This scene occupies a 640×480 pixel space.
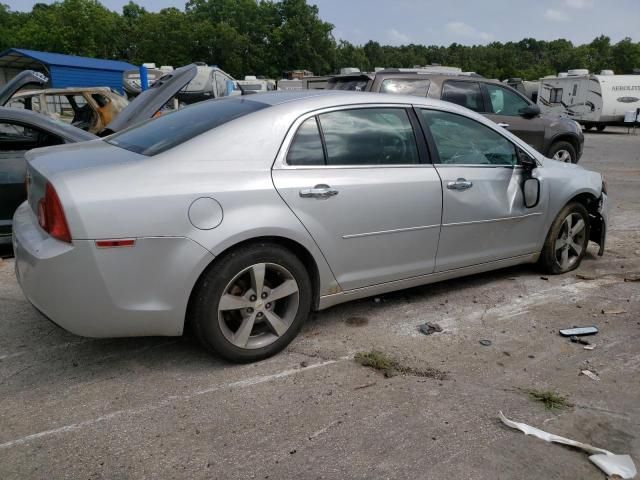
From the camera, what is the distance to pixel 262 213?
3.00 metres

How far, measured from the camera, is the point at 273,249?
122 inches

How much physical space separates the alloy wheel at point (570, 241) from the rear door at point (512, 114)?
3.89m

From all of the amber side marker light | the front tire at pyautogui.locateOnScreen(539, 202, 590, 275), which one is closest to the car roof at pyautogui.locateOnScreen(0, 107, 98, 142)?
the amber side marker light

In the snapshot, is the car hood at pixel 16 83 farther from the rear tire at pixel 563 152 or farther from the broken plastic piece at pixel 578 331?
the rear tire at pixel 563 152

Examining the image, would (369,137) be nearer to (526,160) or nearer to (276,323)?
(276,323)

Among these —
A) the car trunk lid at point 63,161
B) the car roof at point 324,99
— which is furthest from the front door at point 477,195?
the car trunk lid at point 63,161

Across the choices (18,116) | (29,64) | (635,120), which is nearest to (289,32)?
(29,64)

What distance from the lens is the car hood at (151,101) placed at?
741 cm

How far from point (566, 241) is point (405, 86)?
3.71 m

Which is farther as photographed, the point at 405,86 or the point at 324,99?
the point at 405,86

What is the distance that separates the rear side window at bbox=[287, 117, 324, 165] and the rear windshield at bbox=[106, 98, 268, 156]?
0.97 feet

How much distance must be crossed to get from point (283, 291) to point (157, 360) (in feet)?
2.84

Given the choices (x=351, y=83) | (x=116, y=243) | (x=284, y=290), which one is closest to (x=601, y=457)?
(x=284, y=290)

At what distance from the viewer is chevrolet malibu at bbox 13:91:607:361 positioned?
2719 mm
